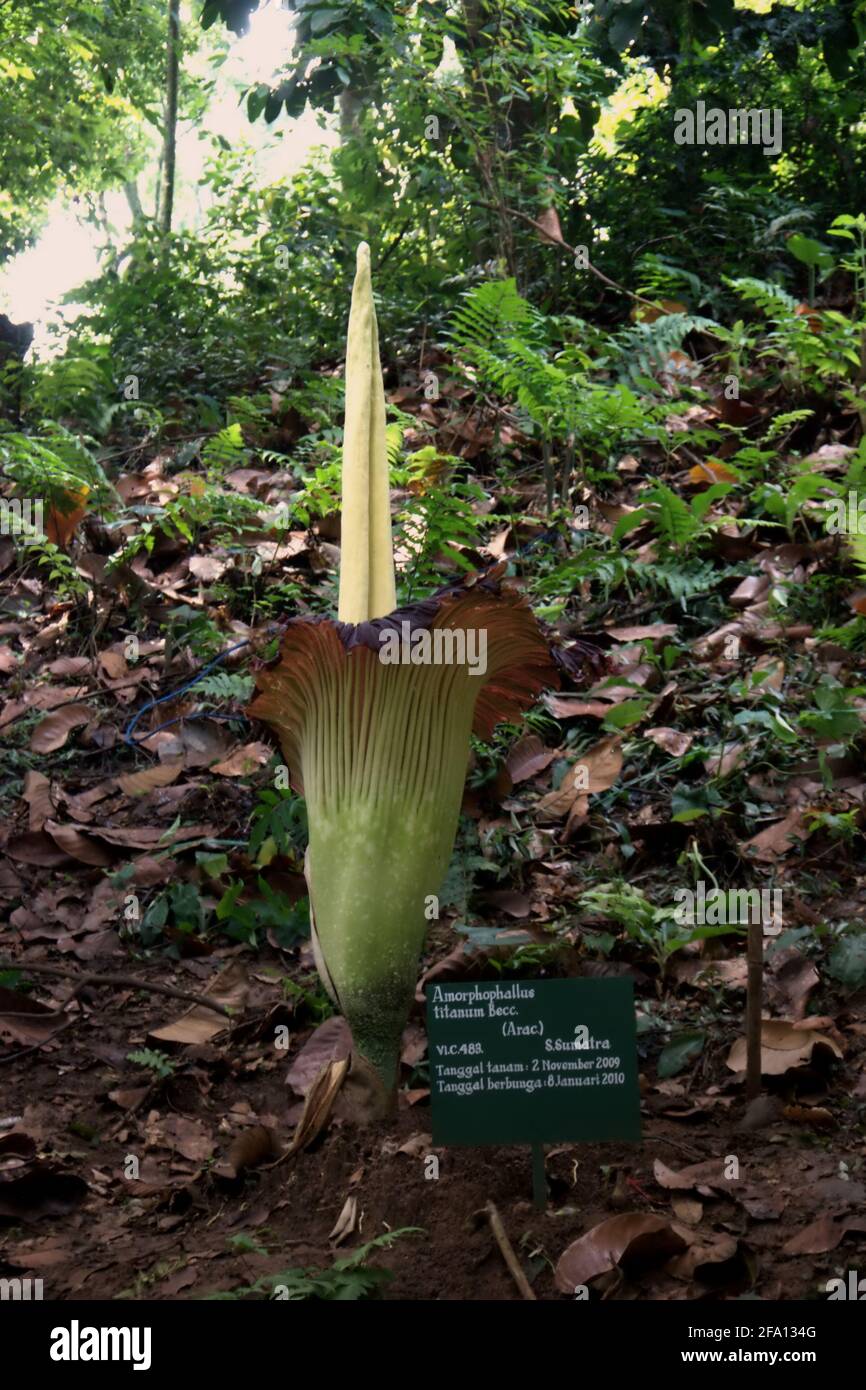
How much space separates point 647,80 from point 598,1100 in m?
6.96

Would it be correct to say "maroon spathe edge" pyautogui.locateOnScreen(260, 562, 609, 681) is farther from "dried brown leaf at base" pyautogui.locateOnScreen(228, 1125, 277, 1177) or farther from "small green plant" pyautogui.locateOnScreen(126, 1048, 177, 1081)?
"small green plant" pyautogui.locateOnScreen(126, 1048, 177, 1081)

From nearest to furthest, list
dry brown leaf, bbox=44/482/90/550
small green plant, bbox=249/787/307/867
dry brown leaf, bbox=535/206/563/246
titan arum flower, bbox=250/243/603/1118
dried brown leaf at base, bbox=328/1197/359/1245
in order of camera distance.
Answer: dried brown leaf at base, bbox=328/1197/359/1245, titan arum flower, bbox=250/243/603/1118, small green plant, bbox=249/787/307/867, dry brown leaf, bbox=44/482/90/550, dry brown leaf, bbox=535/206/563/246

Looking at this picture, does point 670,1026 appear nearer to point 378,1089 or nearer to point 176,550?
point 378,1089

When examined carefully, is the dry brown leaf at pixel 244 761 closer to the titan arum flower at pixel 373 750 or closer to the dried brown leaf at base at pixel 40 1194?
the titan arum flower at pixel 373 750

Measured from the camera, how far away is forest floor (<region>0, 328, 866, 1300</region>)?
5.32ft

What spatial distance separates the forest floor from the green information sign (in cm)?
11

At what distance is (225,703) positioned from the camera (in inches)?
Answer: 135

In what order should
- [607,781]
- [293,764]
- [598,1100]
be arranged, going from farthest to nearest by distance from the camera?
[607,781] < [293,764] < [598,1100]

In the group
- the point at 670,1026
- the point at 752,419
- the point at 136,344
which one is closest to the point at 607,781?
the point at 670,1026

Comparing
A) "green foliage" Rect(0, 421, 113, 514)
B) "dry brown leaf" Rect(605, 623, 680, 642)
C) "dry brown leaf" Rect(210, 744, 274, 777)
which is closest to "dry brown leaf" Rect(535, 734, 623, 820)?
"dry brown leaf" Rect(605, 623, 680, 642)

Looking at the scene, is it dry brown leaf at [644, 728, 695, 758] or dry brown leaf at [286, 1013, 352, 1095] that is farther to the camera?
dry brown leaf at [644, 728, 695, 758]

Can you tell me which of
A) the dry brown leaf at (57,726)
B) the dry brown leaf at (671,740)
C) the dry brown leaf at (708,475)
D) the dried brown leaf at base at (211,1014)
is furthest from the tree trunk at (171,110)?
the dried brown leaf at base at (211,1014)

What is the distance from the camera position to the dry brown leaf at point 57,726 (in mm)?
3430

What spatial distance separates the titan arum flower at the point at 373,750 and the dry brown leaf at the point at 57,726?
5.70ft
